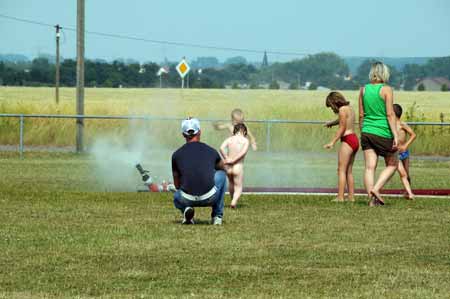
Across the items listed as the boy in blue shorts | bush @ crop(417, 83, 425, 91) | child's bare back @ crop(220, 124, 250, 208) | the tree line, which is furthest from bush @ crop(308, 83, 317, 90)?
child's bare back @ crop(220, 124, 250, 208)

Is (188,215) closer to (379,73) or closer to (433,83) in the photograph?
(379,73)

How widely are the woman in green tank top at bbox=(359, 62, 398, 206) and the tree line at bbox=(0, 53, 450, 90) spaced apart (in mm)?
48426

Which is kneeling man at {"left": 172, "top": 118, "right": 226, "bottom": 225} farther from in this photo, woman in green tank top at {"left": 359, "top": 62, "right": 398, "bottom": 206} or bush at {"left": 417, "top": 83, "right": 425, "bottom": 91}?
bush at {"left": 417, "top": 83, "right": 425, "bottom": 91}

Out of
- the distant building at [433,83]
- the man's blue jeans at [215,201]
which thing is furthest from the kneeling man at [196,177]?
the distant building at [433,83]

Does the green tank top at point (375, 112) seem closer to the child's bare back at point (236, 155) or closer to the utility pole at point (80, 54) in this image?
the child's bare back at point (236, 155)

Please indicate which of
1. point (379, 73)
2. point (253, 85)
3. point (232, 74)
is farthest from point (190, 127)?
point (253, 85)

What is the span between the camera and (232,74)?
77.5m

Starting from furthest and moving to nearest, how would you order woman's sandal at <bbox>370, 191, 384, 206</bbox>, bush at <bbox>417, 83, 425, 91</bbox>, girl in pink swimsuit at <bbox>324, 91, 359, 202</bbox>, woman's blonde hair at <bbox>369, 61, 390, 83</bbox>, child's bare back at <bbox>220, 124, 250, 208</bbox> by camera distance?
bush at <bbox>417, 83, 425, 91</bbox> → girl in pink swimsuit at <bbox>324, 91, 359, 202</bbox> → woman's blonde hair at <bbox>369, 61, 390, 83</bbox> → woman's sandal at <bbox>370, 191, 384, 206</bbox> → child's bare back at <bbox>220, 124, 250, 208</bbox>

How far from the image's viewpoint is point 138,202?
16.1m

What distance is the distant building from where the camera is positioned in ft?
279

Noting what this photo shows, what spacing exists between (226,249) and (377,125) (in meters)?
5.44

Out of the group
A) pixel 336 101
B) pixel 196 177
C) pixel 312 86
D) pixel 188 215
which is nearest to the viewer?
pixel 196 177

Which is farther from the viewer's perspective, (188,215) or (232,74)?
(232,74)

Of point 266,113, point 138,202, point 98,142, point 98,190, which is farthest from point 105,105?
point 138,202
